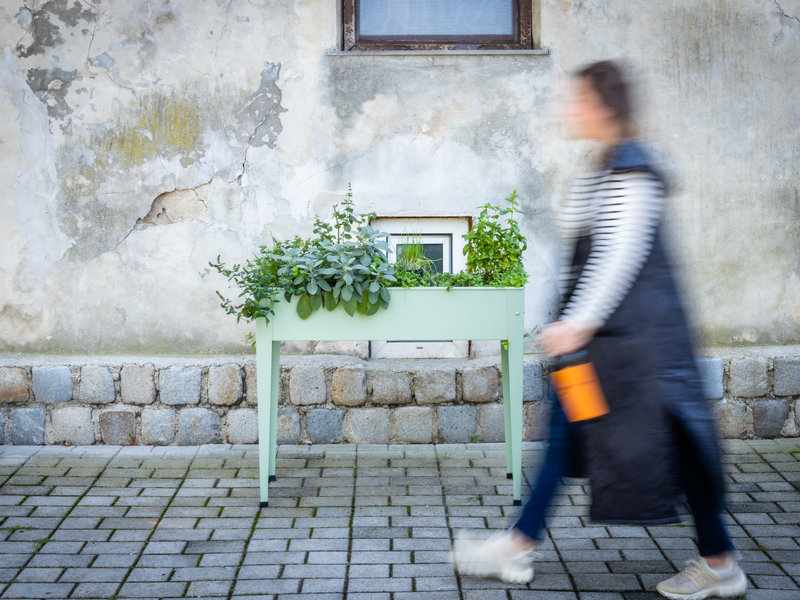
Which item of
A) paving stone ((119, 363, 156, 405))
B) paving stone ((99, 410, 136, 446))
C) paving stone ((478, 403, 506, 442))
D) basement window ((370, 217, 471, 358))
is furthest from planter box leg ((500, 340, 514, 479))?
paving stone ((99, 410, 136, 446))

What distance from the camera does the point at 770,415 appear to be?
5.38 metres

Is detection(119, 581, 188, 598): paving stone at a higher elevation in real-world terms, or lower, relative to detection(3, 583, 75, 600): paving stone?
lower

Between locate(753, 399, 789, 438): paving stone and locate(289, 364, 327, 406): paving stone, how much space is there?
270cm

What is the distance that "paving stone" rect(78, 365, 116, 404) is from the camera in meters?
5.25

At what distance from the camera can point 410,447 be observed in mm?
5246

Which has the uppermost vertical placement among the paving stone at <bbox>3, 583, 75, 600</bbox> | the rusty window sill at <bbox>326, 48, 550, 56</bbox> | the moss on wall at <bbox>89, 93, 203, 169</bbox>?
the rusty window sill at <bbox>326, 48, 550, 56</bbox>

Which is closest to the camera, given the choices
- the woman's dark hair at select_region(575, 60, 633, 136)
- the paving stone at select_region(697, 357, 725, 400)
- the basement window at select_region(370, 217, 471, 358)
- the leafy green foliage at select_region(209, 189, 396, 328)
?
the woman's dark hair at select_region(575, 60, 633, 136)

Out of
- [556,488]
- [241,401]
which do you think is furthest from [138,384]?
[556,488]

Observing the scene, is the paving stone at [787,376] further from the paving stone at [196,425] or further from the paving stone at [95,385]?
the paving stone at [95,385]

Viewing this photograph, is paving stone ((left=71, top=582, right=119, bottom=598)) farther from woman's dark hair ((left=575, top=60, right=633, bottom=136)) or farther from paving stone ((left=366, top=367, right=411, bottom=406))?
woman's dark hair ((left=575, top=60, right=633, bottom=136))

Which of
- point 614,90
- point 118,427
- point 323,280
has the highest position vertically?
point 614,90

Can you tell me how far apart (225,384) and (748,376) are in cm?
323

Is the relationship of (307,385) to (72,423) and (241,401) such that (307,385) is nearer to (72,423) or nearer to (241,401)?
(241,401)

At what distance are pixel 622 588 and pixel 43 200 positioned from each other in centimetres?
400
